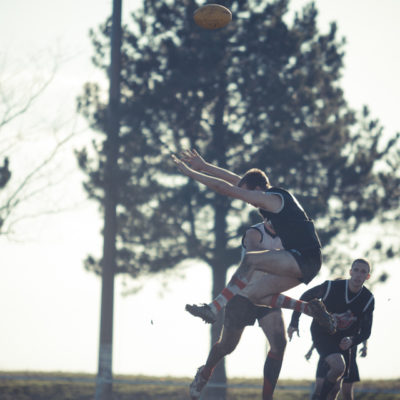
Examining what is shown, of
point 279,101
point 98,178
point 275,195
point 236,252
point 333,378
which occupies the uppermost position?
point 279,101

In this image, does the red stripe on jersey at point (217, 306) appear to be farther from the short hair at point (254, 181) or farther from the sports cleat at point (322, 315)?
the short hair at point (254, 181)

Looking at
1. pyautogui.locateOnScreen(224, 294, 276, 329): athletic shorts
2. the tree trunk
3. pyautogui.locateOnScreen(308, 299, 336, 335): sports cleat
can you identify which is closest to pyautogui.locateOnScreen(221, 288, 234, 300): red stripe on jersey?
pyautogui.locateOnScreen(224, 294, 276, 329): athletic shorts

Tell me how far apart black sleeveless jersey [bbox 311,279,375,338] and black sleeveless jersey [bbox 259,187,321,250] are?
201cm

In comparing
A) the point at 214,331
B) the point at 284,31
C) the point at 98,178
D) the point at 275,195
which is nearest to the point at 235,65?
the point at 284,31

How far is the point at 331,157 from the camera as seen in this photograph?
20.6 meters

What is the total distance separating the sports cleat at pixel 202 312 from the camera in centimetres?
845

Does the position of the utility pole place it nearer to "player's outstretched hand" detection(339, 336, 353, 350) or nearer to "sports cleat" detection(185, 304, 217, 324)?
"player's outstretched hand" detection(339, 336, 353, 350)

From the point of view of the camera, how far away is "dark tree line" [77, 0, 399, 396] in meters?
20.5

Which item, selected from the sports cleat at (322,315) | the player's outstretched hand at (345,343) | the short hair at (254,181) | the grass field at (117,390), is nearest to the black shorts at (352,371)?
the player's outstretched hand at (345,343)

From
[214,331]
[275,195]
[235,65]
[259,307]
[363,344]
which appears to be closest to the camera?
[275,195]

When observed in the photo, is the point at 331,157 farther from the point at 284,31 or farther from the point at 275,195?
the point at 275,195

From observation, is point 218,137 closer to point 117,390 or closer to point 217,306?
point 117,390

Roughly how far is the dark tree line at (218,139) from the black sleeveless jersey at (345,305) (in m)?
9.93

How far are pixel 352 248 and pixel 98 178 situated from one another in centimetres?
699
